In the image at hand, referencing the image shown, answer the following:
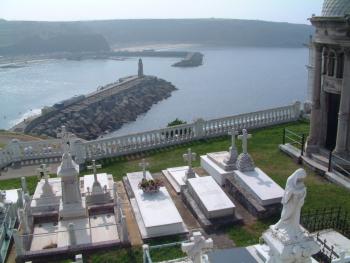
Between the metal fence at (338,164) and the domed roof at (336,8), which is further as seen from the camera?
the metal fence at (338,164)

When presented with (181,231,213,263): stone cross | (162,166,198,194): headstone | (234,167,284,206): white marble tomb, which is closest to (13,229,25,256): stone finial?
(181,231,213,263): stone cross

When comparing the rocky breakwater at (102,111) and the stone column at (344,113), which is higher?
the stone column at (344,113)

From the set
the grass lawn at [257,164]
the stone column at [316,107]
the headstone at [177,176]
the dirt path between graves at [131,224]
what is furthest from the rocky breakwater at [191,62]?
the dirt path between graves at [131,224]

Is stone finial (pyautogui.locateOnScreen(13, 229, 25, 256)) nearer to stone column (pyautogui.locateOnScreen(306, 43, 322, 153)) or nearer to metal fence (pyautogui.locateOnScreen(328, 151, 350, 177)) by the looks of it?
metal fence (pyautogui.locateOnScreen(328, 151, 350, 177))

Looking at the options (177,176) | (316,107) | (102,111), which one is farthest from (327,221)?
(102,111)

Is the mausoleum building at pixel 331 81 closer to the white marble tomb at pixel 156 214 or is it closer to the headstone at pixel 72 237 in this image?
the white marble tomb at pixel 156 214

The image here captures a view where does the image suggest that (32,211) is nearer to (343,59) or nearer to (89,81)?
(343,59)

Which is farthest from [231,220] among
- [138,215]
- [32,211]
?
[32,211]
